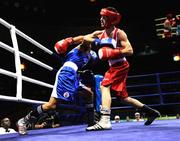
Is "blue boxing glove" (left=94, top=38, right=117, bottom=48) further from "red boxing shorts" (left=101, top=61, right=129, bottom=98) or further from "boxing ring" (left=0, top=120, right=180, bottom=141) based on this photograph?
"boxing ring" (left=0, top=120, right=180, bottom=141)

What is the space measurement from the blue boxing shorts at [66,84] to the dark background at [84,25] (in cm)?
815

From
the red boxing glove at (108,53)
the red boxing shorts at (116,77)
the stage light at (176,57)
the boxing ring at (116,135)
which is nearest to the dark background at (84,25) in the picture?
the stage light at (176,57)

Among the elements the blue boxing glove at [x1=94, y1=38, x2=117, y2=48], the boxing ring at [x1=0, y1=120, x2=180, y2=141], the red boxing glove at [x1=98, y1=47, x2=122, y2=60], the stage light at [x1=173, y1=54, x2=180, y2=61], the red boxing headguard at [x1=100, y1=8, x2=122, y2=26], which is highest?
the stage light at [x1=173, y1=54, x2=180, y2=61]

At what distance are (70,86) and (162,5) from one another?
1006cm

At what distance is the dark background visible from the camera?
11.2m

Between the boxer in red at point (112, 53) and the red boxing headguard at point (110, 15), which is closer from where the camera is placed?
the boxer in red at point (112, 53)

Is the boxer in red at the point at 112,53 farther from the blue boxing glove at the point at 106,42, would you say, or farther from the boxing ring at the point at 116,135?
the boxing ring at the point at 116,135

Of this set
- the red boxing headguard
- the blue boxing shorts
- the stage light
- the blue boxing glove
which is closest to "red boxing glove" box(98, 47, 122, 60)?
the blue boxing glove

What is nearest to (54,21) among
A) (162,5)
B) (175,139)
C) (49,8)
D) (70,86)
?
(49,8)

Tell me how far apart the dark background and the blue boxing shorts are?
815 cm

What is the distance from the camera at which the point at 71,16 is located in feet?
40.9

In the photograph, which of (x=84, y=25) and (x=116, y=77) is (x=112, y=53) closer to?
(x=116, y=77)

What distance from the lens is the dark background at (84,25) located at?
1123cm

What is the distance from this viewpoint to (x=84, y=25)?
12070mm
